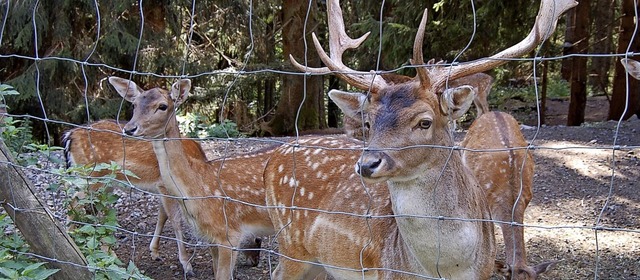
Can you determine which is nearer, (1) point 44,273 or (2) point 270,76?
(1) point 44,273

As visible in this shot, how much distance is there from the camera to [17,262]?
11.2 ft

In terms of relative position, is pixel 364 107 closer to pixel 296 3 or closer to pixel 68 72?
pixel 68 72

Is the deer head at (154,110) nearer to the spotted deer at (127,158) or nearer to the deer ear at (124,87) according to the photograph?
the deer ear at (124,87)

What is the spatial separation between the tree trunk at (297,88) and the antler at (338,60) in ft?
33.9

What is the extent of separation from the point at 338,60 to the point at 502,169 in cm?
223

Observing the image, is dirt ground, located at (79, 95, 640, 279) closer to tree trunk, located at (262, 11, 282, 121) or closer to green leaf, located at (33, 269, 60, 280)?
green leaf, located at (33, 269, 60, 280)

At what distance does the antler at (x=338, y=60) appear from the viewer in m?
3.20

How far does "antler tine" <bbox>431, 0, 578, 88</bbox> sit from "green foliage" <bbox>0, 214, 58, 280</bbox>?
1.85 metres

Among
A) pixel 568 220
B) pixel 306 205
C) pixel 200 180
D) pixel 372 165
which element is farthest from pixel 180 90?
pixel 568 220

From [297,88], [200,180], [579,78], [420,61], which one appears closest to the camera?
[420,61]

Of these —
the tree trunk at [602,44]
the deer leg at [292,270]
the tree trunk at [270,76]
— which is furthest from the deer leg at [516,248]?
the tree trunk at [602,44]

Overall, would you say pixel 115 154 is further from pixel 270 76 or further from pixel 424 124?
pixel 270 76

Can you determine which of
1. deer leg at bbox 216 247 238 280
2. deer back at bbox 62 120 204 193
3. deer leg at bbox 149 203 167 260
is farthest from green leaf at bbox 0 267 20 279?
deer back at bbox 62 120 204 193

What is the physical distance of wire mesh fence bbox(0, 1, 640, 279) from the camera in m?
3.10
